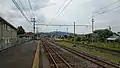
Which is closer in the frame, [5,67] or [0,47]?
[5,67]

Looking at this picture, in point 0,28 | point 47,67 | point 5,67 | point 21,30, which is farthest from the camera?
point 21,30

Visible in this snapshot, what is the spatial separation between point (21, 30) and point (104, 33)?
72.0 meters

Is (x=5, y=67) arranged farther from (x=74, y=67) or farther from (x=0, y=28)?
(x=0, y=28)

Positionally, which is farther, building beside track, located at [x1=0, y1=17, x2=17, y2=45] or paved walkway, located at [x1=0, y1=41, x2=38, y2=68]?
building beside track, located at [x1=0, y1=17, x2=17, y2=45]

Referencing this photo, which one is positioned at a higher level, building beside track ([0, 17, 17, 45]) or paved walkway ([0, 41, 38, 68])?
building beside track ([0, 17, 17, 45])

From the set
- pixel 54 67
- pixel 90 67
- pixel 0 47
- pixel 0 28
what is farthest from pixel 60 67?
pixel 0 28

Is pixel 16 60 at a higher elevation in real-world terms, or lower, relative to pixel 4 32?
lower

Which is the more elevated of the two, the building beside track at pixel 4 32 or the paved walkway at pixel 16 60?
the building beside track at pixel 4 32

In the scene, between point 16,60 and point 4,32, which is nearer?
point 16,60

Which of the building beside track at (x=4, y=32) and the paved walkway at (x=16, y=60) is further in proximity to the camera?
the building beside track at (x=4, y=32)

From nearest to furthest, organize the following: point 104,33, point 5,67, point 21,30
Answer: point 5,67
point 104,33
point 21,30

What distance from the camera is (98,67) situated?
1544 cm

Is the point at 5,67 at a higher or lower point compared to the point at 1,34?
lower

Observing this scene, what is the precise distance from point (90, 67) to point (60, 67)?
224cm
